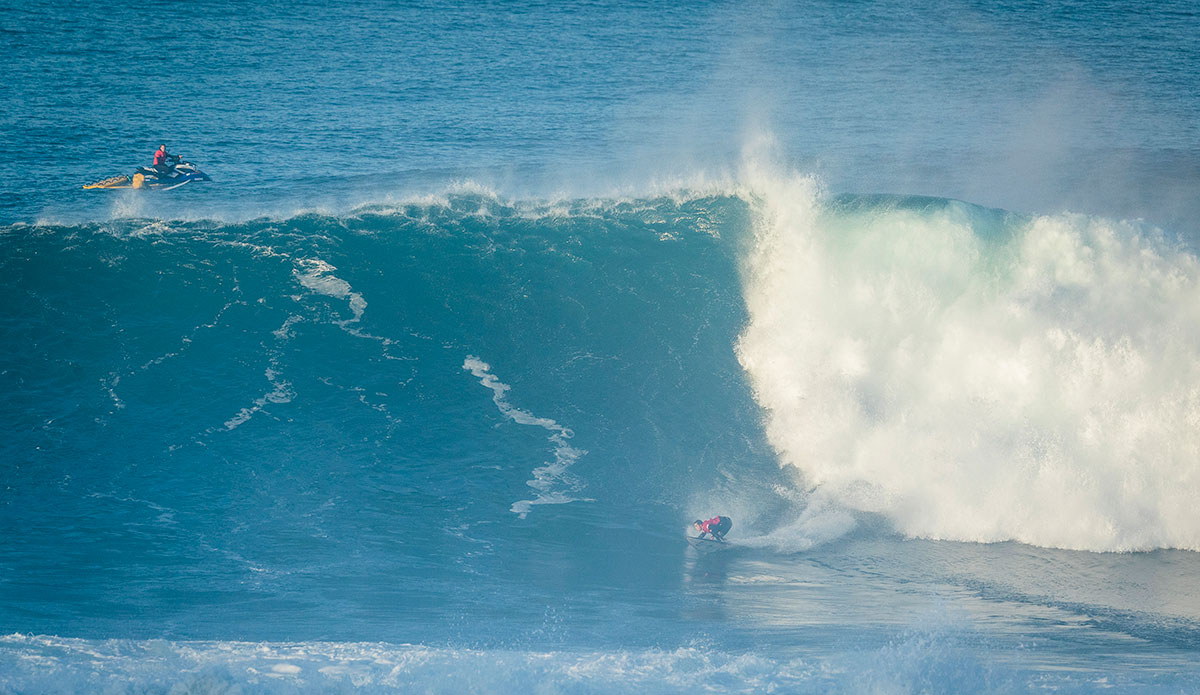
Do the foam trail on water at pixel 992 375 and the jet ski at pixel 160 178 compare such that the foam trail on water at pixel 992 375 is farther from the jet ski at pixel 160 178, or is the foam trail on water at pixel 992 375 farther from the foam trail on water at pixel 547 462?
the jet ski at pixel 160 178

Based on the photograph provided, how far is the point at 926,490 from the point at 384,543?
23.2 feet

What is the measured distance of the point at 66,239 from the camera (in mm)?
16328

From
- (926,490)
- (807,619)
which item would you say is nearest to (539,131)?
(926,490)

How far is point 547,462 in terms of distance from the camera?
13.2 m

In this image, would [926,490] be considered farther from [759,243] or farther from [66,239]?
[66,239]

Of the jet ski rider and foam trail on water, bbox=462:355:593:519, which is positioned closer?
foam trail on water, bbox=462:355:593:519

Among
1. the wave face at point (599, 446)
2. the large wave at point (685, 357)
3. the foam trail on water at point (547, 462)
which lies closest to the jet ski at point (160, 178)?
the large wave at point (685, 357)

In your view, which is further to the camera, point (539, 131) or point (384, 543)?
point (539, 131)

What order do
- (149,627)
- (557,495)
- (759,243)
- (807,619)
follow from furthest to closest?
1. (759,243)
2. (557,495)
3. (807,619)
4. (149,627)

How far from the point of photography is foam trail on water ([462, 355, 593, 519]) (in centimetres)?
1253

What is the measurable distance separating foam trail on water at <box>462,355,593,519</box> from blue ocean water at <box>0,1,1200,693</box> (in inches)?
2.4

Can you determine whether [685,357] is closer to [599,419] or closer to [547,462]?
[599,419]

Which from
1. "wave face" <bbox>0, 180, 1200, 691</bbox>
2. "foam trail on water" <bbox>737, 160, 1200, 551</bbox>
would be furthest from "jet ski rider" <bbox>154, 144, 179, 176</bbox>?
"foam trail on water" <bbox>737, 160, 1200, 551</bbox>

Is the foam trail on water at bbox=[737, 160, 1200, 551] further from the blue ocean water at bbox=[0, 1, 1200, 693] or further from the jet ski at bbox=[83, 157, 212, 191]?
the jet ski at bbox=[83, 157, 212, 191]
